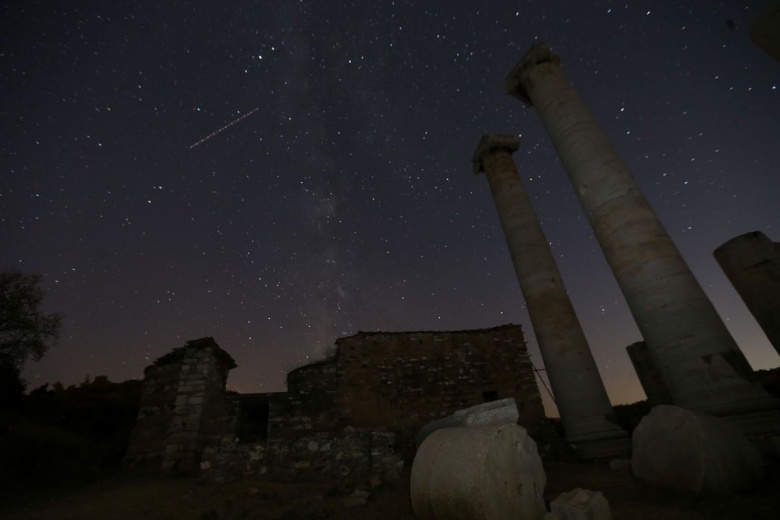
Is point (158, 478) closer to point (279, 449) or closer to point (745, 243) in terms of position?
point (279, 449)

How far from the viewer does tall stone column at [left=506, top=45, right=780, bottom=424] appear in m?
5.52

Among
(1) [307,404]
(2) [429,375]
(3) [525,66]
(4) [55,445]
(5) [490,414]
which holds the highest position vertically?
(3) [525,66]

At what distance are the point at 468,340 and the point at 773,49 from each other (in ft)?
41.1

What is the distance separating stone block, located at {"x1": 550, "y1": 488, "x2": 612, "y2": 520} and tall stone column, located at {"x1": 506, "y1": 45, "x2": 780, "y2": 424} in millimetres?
3253

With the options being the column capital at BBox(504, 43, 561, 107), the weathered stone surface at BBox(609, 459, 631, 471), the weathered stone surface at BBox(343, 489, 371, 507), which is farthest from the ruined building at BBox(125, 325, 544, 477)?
the column capital at BBox(504, 43, 561, 107)

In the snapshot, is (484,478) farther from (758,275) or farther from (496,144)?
(496,144)

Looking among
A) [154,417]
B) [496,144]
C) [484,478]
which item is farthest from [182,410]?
[496,144]

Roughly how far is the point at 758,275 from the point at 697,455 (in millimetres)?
7199

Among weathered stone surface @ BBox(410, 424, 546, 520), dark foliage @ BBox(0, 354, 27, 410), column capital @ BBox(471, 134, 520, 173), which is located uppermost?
column capital @ BBox(471, 134, 520, 173)

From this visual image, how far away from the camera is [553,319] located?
31.3 feet

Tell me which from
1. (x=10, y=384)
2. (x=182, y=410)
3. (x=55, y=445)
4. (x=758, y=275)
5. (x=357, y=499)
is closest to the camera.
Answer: (x=357, y=499)

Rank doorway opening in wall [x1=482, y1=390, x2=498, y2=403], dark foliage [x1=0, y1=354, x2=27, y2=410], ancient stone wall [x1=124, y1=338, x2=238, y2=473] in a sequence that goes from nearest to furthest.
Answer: ancient stone wall [x1=124, y1=338, x2=238, y2=473]
doorway opening in wall [x1=482, y1=390, x2=498, y2=403]
dark foliage [x1=0, y1=354, x2=27, y2=410]

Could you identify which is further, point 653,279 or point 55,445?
point 55,445

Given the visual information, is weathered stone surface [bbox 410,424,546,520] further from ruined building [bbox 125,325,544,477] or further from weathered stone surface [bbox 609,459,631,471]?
ruined building [bbox 125,325,544,477]
